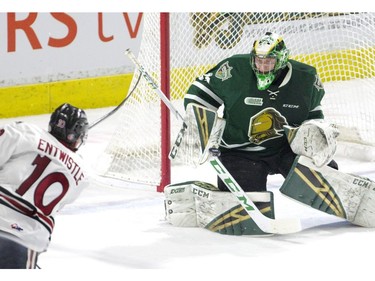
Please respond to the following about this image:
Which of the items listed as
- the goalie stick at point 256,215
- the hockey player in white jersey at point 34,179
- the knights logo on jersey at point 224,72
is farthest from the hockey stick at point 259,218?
the hockey player in white jersey at point 34,179

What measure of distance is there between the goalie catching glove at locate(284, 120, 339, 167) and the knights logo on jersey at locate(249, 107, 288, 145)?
0.34 ft

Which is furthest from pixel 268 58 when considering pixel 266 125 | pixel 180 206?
pixel 180 206

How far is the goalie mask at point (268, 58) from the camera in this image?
423 cm

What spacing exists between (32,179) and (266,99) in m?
1.51

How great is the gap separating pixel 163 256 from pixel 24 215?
924 mm

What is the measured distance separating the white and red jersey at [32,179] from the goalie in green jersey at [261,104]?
130cm

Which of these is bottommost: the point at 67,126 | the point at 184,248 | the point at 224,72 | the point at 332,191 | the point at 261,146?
the point at 184,248

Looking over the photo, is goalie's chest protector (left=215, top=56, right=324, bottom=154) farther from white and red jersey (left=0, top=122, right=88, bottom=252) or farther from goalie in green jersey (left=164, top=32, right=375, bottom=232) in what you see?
white and red jersey (left=0, top=122, right=88, bottom=252)

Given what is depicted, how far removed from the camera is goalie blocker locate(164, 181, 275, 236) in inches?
167

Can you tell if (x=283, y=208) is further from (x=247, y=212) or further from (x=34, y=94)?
(x=34, y=94)

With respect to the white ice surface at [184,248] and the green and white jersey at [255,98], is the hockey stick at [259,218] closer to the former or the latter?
the white ice surface at [184,248]

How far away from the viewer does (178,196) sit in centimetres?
443

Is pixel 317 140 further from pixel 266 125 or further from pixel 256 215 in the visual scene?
pixel 256 215

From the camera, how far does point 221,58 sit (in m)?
5.53
